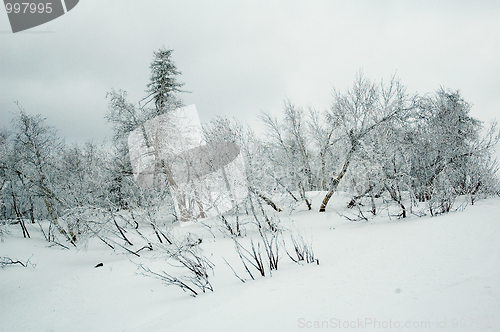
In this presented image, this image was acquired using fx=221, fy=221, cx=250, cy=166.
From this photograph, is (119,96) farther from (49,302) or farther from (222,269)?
(222,269)

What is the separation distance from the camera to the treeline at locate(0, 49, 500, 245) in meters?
9.61

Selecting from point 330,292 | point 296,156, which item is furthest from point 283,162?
point 330,292

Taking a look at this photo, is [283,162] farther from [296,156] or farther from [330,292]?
[330,292]

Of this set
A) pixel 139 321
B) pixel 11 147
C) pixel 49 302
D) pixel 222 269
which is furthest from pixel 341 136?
pixel 11 147

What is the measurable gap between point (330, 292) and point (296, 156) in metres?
13.5

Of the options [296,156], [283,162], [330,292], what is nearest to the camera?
[330,292]

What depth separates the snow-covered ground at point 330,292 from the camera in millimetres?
2553

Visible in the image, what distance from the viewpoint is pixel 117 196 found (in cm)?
1432

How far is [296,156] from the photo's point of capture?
16.3m

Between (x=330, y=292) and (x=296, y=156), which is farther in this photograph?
(x=296, y=156)

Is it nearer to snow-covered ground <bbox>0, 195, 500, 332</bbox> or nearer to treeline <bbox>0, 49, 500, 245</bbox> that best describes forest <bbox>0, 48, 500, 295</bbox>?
treeline <bbox>0, 49, 500, 245</bbox>

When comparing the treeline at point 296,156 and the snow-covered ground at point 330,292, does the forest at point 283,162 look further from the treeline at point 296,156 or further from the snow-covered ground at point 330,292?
the snow-covered ground at point 330,292

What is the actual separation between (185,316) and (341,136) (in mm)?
11483

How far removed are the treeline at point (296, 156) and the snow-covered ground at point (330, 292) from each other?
2.44 metres
